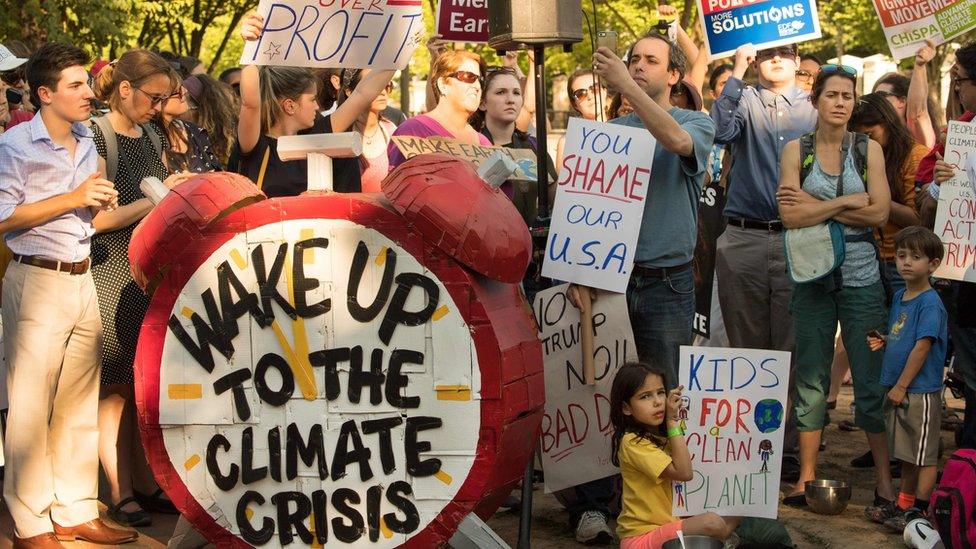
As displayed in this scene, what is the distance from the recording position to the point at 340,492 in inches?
186

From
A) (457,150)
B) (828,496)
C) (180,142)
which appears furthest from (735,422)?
(180,142)

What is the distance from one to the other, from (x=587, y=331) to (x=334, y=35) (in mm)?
1685

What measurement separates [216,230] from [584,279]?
1.81 metres

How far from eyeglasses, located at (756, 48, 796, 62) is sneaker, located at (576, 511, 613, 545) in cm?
301

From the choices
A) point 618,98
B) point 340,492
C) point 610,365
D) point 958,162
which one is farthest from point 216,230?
point 958,162

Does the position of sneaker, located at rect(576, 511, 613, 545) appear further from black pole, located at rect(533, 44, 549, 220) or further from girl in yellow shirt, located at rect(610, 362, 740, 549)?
black pole, located at rect(533, 44, 549, 220)

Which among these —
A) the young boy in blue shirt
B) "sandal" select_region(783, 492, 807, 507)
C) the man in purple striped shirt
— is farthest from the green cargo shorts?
the man in purple striped shirt

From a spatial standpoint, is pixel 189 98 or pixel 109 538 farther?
pixel 189 98

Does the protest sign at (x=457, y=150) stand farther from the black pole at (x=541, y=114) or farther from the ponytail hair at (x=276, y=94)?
the ponytail hair at (x=276, y=94)

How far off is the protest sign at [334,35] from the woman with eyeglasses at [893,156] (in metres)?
2.67

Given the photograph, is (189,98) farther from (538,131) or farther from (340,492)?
(340,492)

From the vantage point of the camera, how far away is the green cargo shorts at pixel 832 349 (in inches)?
260

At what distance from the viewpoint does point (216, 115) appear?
8.25m

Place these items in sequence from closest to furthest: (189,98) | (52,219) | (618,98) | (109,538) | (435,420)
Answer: (435,420) → (52,219) → (109,538) → (618,98) → (189,98)
